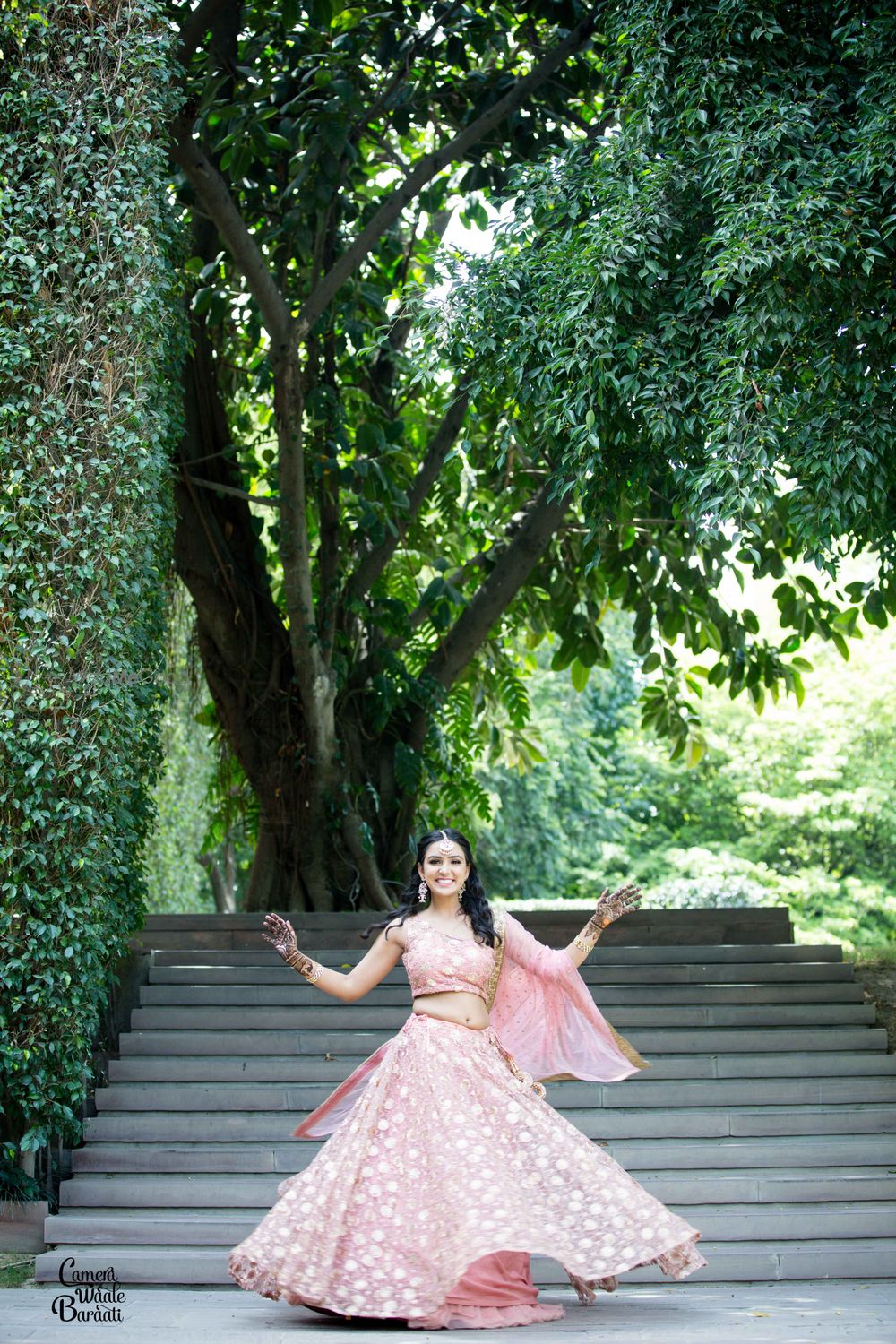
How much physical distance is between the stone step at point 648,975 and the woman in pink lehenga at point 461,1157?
339 centimetres

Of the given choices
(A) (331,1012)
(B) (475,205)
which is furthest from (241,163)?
(A) (331,1012)

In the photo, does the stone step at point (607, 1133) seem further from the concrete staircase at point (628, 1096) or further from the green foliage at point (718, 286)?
the green foliage at point (718, 286)

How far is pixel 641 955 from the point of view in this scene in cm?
925

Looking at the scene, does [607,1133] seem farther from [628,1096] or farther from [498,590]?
[498,590]

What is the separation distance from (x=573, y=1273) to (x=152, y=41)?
6126 mm

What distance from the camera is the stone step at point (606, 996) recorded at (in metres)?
8.66

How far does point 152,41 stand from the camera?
24.0 feet

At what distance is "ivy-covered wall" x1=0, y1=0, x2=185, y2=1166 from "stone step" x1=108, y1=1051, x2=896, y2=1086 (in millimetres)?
664

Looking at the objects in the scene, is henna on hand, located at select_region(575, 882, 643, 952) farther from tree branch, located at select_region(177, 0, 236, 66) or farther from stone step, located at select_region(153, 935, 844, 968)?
tree branch, located at select_region(177, 0, 236, 66)

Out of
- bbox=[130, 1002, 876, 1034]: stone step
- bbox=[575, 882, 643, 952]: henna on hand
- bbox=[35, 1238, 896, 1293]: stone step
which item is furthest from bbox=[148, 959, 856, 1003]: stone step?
bbox=[575, 882, 643, 952]: henna on hand

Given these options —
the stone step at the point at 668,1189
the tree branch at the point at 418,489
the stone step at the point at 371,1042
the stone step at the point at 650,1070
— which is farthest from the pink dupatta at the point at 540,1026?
the tree branch at the point at 418,489

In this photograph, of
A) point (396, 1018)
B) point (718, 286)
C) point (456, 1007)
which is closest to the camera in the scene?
point (456, 1007)

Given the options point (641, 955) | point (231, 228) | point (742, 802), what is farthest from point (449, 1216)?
point (742, 802)

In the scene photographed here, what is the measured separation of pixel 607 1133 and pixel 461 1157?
2.46 meters
